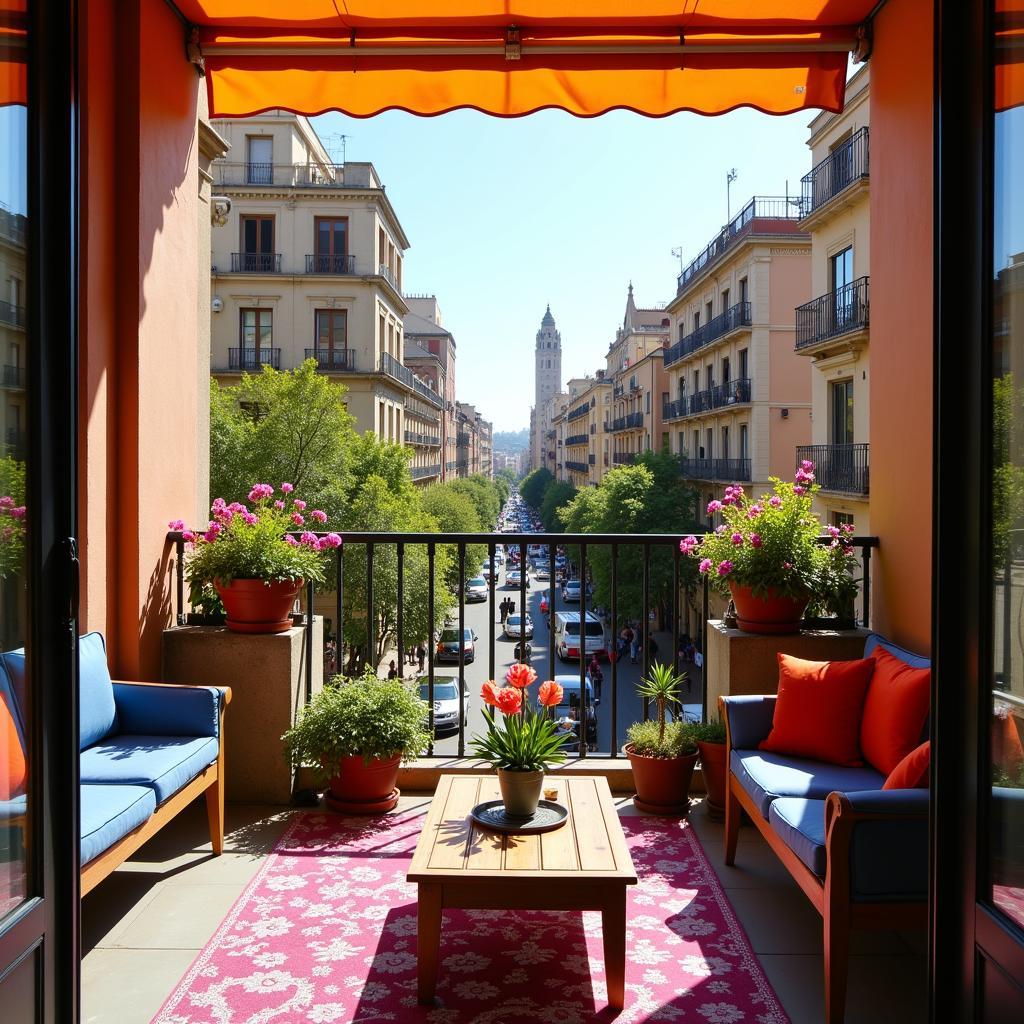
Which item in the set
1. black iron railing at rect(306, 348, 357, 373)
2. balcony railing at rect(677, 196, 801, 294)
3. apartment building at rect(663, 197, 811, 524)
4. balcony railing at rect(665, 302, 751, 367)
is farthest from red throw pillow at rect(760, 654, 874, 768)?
black iron railing at rect(306, 348, 357, 373)

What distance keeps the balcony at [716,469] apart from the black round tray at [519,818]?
2296cm

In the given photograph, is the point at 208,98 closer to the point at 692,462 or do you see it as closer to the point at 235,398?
the point at 235,398

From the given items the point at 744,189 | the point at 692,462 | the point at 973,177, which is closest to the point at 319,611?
the point at 692,462

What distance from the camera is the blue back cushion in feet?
10.5

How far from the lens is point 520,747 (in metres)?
2.69

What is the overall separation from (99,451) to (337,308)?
81.2 feet

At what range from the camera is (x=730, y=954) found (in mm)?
2729

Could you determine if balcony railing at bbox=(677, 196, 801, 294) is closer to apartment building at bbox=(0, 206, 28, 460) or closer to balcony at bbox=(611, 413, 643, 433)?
balcony at bbox=(611, 413, 643, 433)

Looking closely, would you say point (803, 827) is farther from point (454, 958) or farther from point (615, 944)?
point (454, 958)

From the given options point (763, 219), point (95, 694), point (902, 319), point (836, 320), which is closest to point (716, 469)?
point (763, 219)

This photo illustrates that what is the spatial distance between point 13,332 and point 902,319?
3.40m

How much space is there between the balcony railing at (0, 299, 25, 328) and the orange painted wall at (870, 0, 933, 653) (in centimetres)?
298

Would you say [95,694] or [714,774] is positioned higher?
[95,694]

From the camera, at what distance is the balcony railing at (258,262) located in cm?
2714
